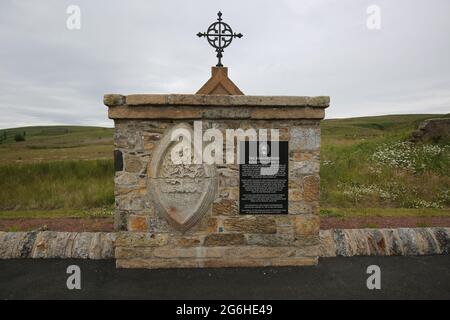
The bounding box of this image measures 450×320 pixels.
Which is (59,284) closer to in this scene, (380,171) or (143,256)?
(143,256)

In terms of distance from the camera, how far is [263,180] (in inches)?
201

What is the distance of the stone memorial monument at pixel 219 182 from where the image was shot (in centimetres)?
497

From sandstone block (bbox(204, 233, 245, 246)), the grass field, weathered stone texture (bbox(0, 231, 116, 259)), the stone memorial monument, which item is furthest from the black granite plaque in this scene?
the grass field

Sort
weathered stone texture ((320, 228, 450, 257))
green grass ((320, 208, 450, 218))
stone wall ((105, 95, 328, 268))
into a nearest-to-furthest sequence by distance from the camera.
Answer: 1. stone wall ((105, 95, 328, 268))
2. weathered stone texture ((320, 228, 450, 257))
3. green grass ((320, 208, 450, 218))

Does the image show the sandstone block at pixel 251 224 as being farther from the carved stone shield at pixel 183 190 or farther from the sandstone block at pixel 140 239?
the sandstone block at pixel 140 239

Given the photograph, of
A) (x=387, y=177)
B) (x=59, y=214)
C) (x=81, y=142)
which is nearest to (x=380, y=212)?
(x=387, y=177)

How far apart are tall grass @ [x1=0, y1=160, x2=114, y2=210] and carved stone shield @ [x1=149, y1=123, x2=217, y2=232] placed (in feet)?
20.8

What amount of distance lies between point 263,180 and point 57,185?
33.1 feet

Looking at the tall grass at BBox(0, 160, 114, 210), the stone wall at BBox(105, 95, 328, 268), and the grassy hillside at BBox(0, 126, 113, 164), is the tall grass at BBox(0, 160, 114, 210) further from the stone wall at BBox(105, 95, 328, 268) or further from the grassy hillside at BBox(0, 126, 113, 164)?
the stone wall at BBox(105, 95, 328, 268)

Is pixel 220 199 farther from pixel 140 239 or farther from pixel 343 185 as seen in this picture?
pixel 343 185

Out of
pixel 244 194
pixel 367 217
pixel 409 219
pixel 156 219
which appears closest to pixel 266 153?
pixel 244 194

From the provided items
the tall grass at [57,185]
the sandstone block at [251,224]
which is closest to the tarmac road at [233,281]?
the sandstone block at [251,224]

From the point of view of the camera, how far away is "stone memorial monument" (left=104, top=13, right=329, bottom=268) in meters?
4.97

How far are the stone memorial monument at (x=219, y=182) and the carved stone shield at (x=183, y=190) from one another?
0.02m
